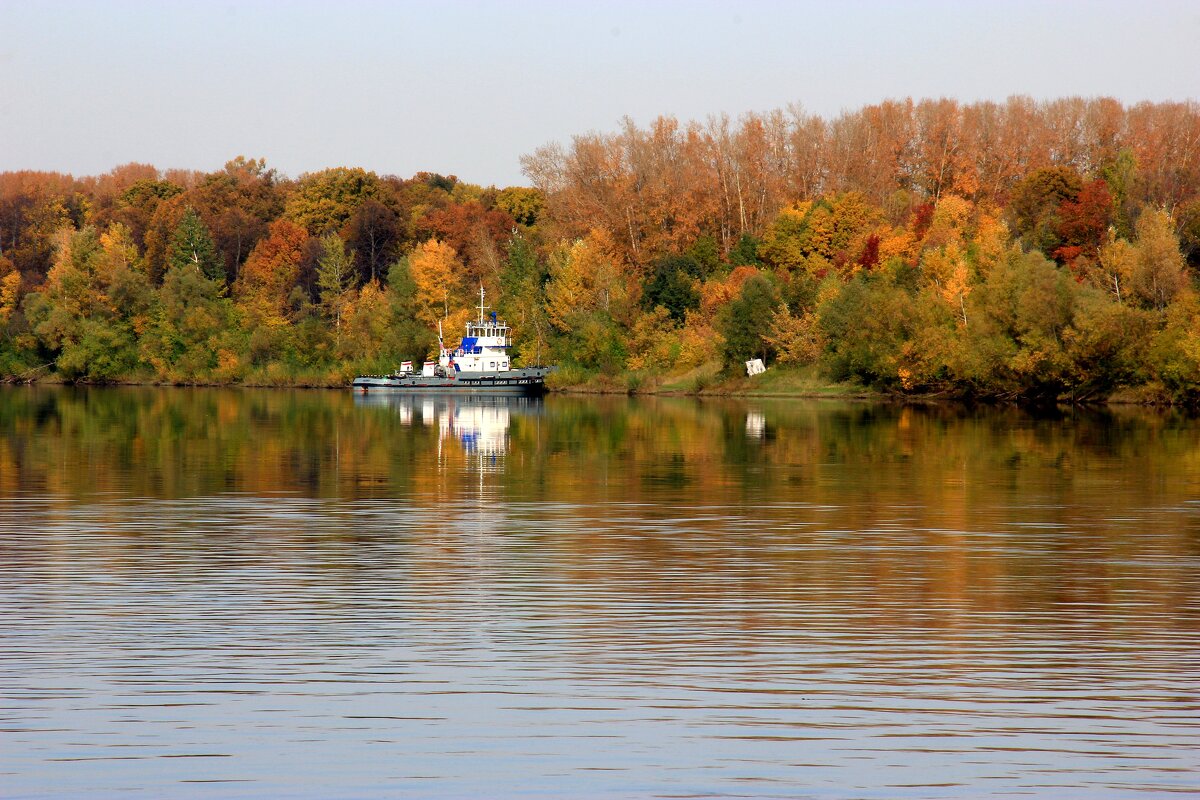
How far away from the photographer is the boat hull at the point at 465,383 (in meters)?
89.9

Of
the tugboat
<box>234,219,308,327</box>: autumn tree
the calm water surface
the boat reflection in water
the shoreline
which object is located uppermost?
<box>234,219,308,327</box>: autumn tree

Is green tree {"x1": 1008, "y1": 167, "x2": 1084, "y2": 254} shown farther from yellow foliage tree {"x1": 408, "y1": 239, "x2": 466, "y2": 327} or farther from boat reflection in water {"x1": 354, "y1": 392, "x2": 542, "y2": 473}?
yellow foliage tree {"x1": 408, "y1": 239, "x2": 466, "y2": 327}

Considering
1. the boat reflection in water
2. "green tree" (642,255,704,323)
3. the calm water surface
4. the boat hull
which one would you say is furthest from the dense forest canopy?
the calm water surface

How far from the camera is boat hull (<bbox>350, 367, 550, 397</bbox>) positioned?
295 feet

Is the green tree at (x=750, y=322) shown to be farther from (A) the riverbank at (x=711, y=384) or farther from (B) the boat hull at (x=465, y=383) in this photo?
(B) the boat hull at (x=465, y=383)

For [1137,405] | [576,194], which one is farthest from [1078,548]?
[576,194]

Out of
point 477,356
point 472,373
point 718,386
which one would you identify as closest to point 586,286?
point 477,356

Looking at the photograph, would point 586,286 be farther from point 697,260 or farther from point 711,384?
point 711,384

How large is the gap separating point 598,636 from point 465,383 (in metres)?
80.4

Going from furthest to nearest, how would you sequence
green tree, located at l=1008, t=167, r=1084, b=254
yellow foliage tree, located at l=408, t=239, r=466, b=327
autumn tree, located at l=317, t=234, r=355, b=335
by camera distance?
autumn tree, located at l=317, t=234, r=355, b=335 → yellow foliage tree, located at l=408, t=239, r=466, b=327 → green tree, located at l=1008, t=167, r=1084, b=254

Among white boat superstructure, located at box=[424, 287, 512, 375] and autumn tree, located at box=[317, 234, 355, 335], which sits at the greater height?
autumn tree, located at box=[317, 234, 355, 335]

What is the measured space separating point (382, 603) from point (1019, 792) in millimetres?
7716

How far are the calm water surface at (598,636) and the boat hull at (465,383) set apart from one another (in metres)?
59.6

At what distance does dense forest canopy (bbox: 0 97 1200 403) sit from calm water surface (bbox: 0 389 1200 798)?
42.9 metres
